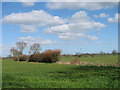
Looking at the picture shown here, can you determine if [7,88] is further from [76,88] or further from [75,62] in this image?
[75,62]

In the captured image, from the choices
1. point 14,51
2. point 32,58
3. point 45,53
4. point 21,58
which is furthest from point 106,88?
point 14,51

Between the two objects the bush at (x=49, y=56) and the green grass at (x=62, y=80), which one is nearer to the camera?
the green grass at (x=62, y=80)

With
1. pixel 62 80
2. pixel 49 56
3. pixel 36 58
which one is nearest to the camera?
Result: pixel 62 80

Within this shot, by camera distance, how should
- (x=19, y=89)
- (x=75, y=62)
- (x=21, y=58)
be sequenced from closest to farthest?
(x=19, y=89) < (x=75, y=62) < (x=21, y=58)

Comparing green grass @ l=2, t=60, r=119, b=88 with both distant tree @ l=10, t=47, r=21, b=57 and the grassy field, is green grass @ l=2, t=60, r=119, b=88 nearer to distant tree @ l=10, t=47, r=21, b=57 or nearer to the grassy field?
the grassy field

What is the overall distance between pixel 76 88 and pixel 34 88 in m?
1.86

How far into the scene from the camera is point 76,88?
7.41m

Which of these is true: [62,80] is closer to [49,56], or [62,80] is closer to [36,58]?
[49,56]

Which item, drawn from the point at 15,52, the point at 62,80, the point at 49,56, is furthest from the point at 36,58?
the point at 62,80

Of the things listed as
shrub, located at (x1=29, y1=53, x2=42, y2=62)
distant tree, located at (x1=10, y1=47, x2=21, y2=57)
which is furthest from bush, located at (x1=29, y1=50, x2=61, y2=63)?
distant tree, located at (x1=10, y1=47, x2=21, y2=57)

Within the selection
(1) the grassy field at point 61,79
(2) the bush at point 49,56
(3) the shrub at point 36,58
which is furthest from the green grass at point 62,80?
(3) the shrub at point 36,58

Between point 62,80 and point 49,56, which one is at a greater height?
point 49,56

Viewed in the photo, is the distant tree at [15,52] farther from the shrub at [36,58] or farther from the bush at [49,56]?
the bush at [49,56]

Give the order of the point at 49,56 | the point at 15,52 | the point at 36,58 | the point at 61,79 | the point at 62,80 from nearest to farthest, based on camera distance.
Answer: the point at 62,80, the point at 61,79, the point at 49,56, the point at 36,58, the point at 15,52
